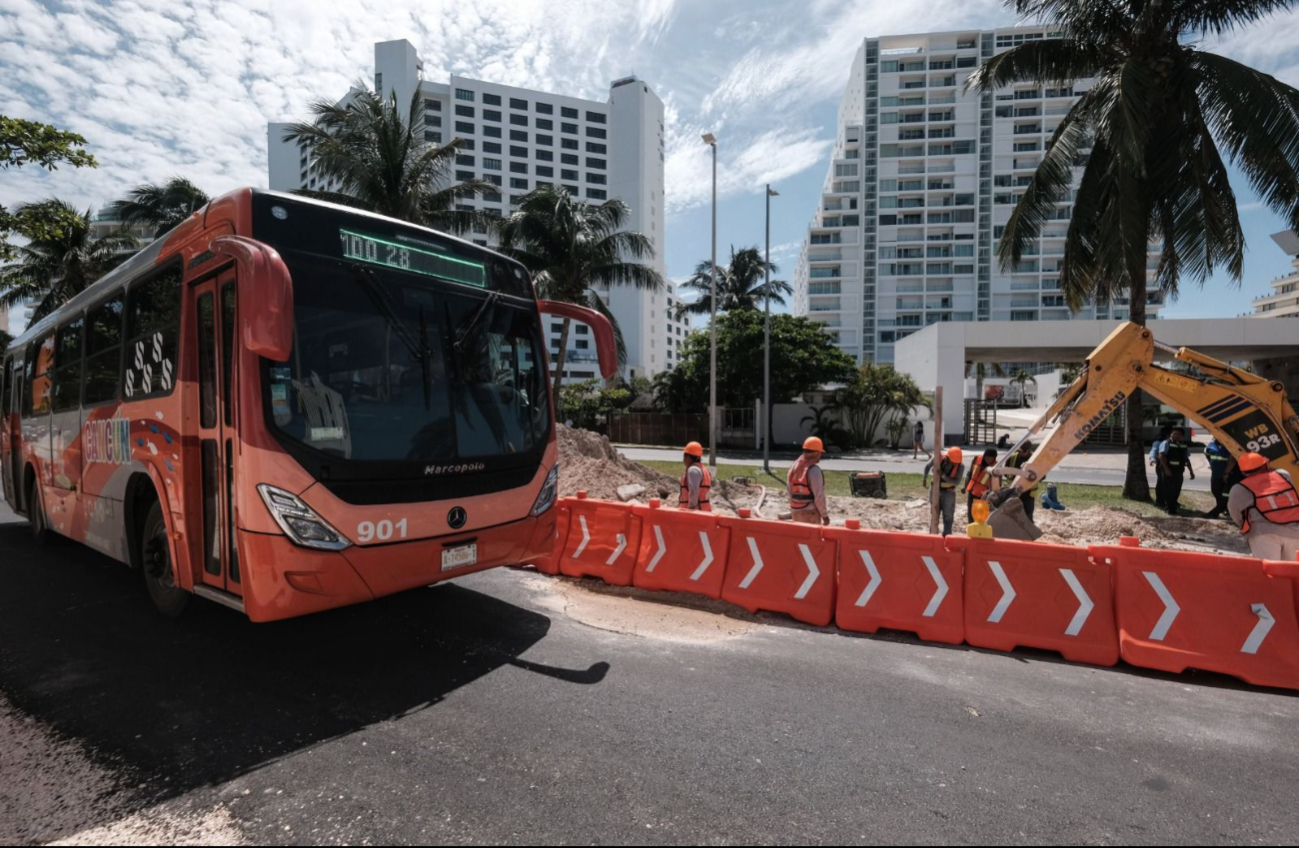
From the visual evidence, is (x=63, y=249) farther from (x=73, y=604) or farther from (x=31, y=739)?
(x=31, y=739)

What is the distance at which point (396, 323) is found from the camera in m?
4.70

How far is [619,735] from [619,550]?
3.72 metres

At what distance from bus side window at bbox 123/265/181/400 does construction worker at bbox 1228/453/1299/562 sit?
31.6ft

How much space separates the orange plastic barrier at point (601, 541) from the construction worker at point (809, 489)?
1891 millimetres

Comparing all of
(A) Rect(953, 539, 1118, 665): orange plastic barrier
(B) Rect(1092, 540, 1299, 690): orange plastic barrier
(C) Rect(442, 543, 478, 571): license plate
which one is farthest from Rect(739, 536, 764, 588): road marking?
(B) Rect(1092, 540, 1299, 690): orange plastic barrier

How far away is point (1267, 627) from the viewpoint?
15.9 ft

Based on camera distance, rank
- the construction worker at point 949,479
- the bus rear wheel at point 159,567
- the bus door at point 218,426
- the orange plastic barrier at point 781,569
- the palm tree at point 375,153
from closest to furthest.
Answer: the bus door at point 218,426, the bus rear wheel at point 159,567, the orange plastic barrier at point 781,569, the construction worker at point 949,479, the palm tree at point 375,153

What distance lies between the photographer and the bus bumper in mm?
4090

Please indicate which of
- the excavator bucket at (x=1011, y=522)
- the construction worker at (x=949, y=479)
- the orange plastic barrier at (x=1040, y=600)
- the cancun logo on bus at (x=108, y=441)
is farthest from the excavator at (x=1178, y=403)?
the cancun logo on bus at (x=108, y=441)

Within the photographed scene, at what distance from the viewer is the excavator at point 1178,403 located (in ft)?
27.6

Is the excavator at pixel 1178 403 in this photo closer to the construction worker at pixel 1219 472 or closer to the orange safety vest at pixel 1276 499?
the orange safety vest at pixel 1276 499

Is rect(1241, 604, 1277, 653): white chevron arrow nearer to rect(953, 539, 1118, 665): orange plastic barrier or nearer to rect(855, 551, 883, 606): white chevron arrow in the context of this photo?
rect(953, 539, 1118, 665): orange plastic barrier

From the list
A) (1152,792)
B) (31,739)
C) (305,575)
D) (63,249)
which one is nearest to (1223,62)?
(1152,792)

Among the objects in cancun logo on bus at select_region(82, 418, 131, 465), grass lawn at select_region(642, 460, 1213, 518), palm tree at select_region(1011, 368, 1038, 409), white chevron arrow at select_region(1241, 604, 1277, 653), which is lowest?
grass lawn at select_region(642, 460, 1213, 518)
